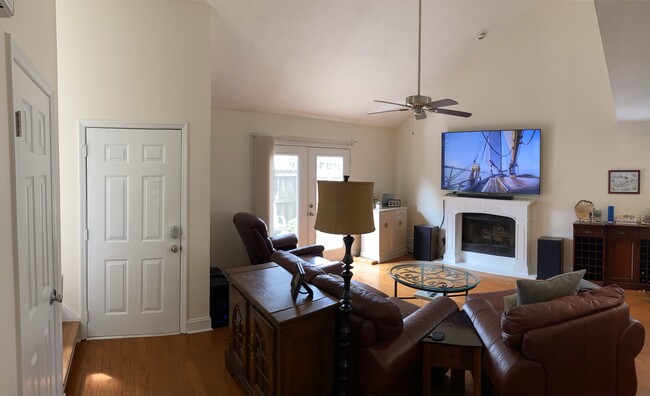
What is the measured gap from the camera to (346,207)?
2.34 meters

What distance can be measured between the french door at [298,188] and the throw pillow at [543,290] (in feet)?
Result: 12.4

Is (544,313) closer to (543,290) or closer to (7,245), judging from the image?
(543,290)

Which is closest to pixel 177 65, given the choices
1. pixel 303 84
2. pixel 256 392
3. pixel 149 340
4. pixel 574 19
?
pixel 303 84

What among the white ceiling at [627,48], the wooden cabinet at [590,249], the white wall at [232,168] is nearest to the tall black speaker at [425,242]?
the wooden cabinet at [590,249]

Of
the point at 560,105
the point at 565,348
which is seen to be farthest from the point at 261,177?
the point at 560,105

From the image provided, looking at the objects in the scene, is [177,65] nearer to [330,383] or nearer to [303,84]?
[303,84]

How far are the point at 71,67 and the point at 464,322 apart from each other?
12.8 feet

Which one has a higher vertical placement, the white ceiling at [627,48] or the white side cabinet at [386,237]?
the white ceiling at [627,48]

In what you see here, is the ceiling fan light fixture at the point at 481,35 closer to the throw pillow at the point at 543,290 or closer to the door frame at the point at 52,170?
the throw pillow at the point at 543,290

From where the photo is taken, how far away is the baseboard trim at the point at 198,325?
3789 mm

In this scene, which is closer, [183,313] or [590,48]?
[183,313]

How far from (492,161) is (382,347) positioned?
15.7 ft

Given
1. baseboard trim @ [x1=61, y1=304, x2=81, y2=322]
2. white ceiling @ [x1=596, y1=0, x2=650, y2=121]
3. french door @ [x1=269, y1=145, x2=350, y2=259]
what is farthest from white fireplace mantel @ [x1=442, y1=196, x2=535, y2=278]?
baseboard trim @ [x1=61, y1=304, x2=81, y2=322]

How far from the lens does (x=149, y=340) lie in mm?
3615
